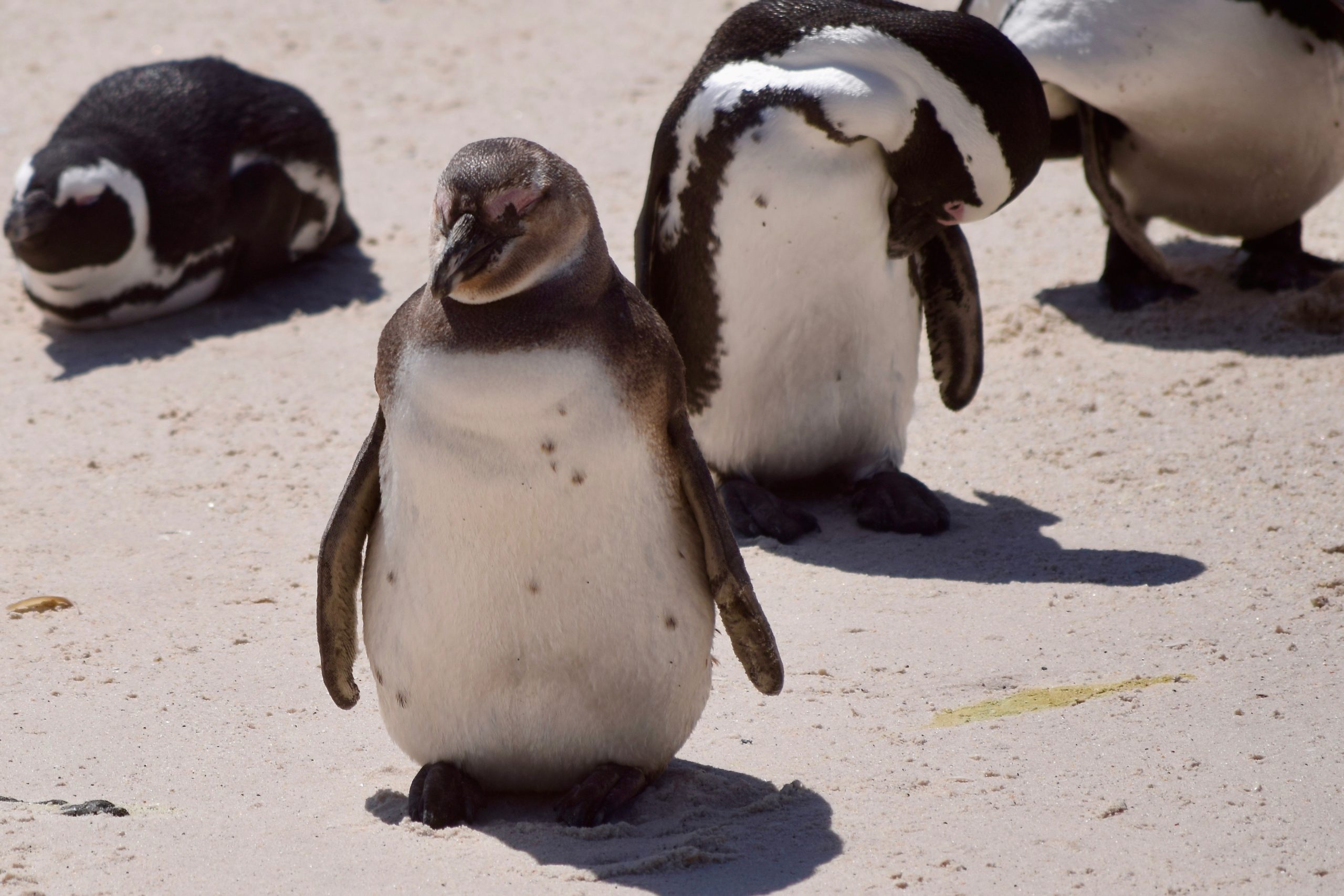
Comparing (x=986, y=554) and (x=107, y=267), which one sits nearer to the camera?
(x=986, y=554)

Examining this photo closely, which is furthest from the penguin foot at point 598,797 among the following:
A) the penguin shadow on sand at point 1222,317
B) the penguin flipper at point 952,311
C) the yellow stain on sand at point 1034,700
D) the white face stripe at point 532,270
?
the penguin shadow on sand at point 1222,317

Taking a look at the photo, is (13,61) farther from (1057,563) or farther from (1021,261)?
(1057,563)

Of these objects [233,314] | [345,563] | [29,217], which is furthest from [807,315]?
[29,217]

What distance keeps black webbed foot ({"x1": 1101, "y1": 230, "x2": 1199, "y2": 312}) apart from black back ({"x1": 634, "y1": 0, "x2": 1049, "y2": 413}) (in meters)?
1.70

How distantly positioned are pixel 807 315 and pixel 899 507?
515 mm

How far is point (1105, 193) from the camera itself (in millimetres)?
5246

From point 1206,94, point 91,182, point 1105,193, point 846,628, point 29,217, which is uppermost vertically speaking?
point 1206,94

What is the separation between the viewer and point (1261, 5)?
5082 millimetres

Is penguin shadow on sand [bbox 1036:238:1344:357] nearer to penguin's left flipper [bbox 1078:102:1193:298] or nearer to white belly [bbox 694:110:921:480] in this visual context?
penguin's left flipper [bbox 1078:102:1193:298]

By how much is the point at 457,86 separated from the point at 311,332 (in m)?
2.79

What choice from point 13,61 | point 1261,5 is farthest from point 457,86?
point 1261,5

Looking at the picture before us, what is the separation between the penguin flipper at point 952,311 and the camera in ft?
13.9

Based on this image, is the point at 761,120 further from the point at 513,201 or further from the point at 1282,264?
the point at 1282,264

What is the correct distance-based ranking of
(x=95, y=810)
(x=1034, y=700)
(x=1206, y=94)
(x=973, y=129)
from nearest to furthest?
(x=95, y=810)
(x=1034, y=700)
(x=973, y=129)
(x=1206, y=94)
